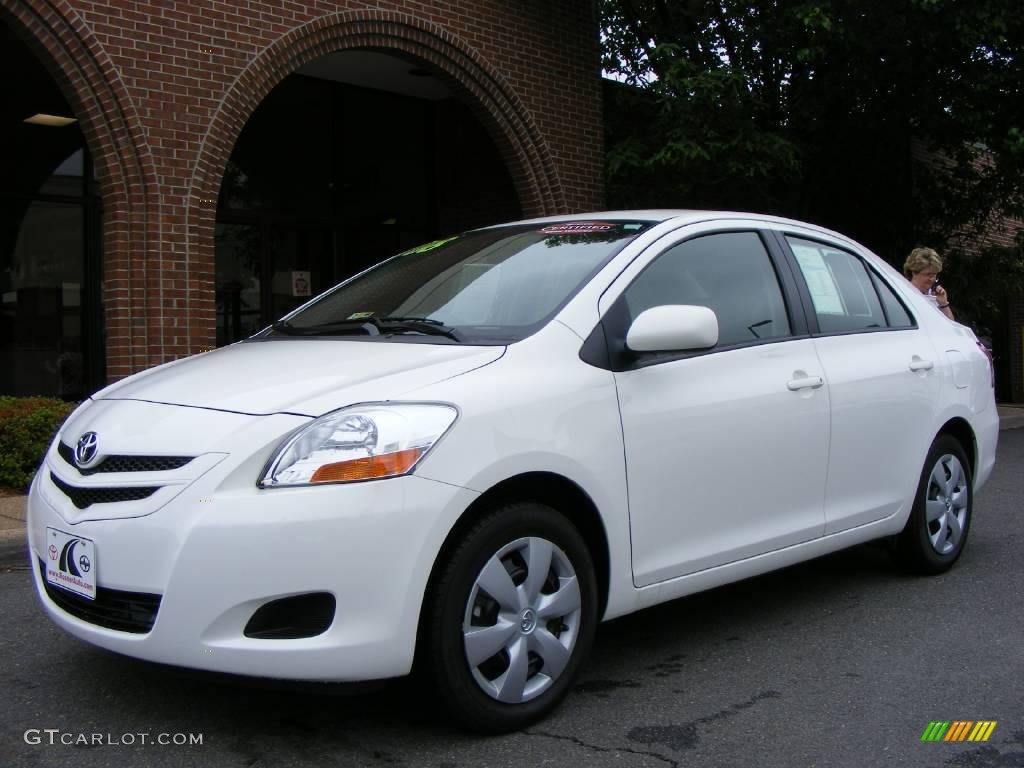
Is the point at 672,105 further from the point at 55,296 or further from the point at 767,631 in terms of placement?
the point at 767,631

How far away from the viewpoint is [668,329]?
362 centimetres

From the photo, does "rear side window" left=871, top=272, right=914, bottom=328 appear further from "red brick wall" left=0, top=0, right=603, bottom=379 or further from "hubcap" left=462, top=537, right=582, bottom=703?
"red brick wall" left=0, top=0, right=603, bottom=379

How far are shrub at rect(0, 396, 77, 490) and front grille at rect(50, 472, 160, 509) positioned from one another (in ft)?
15.2

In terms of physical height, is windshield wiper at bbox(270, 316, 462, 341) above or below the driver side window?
below

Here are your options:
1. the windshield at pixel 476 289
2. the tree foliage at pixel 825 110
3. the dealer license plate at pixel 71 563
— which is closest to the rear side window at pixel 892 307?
the windshield at pixel 476 289

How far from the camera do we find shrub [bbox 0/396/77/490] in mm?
7508

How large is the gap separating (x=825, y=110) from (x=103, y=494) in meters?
11.6

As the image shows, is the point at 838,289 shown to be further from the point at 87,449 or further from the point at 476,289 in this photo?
the point at 87,449

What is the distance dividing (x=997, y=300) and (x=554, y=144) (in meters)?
7.27

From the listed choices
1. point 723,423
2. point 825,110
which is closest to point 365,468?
point 723,423

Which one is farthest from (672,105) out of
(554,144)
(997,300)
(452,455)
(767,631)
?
(452,455)

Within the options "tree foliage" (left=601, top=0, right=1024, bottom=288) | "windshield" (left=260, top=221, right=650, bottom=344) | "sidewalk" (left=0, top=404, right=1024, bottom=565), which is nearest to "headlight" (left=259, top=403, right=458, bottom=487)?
"windshield" (left=260, top=221, right=650, bottom=344)

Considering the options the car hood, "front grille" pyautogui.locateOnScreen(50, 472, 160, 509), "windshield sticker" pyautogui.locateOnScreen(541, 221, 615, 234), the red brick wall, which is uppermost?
the red brick wall

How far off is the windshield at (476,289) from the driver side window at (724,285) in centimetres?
19
